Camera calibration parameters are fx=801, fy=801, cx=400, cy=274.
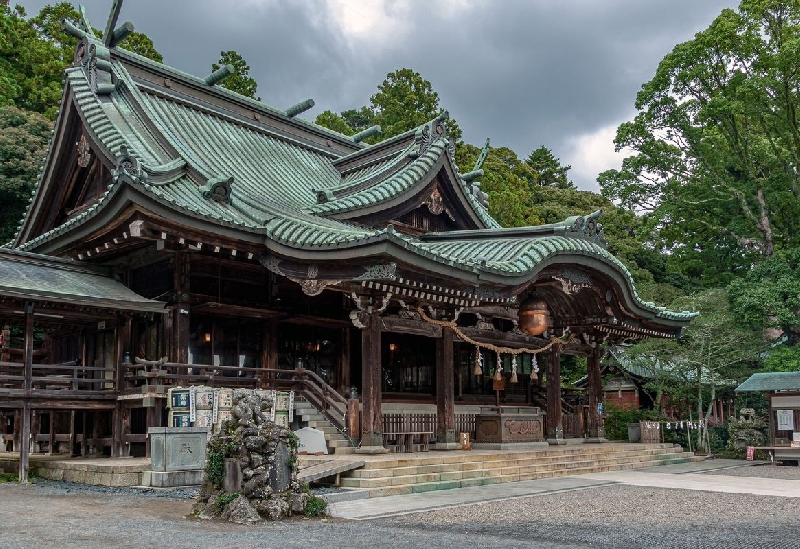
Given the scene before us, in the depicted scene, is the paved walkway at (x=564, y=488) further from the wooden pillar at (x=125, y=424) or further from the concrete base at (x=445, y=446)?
the wooden pillar at (x=125, y=424)

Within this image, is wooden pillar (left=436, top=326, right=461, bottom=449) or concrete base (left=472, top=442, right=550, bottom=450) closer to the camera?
wooden pillar (left=436, top=326, right=461, bottom=449)

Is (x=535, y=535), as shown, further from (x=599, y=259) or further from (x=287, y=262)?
(x=599, y=259)

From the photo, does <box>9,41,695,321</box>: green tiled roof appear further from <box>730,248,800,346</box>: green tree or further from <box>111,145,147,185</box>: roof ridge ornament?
<box>730,248,800,346</box>: green tree

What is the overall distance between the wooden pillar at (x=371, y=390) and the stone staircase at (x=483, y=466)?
517mm

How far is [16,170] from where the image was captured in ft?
99.1

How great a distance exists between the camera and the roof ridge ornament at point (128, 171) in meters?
14.6

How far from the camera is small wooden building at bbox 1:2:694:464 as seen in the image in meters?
15.8

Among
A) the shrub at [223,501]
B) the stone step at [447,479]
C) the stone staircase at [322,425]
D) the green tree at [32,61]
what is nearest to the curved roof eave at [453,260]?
the stone staircase at [322,425]

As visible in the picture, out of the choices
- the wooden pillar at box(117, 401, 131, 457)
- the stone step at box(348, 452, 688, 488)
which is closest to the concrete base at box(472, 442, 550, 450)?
the stone step at box(348, 452, 688, 488)

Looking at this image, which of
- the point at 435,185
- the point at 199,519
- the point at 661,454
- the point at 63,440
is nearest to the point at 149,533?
the point at 199,519

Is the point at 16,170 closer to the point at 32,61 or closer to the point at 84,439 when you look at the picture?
the point at 32,61

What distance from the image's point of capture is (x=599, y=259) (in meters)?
19.6

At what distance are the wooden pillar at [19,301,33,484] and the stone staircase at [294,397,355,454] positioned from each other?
524 cm

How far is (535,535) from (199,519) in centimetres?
415
